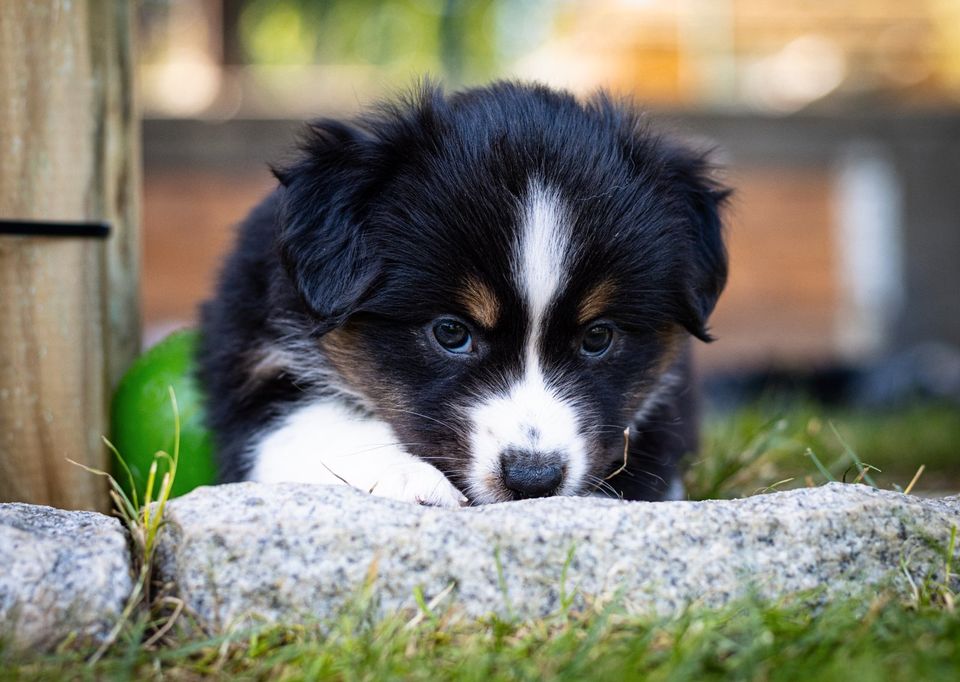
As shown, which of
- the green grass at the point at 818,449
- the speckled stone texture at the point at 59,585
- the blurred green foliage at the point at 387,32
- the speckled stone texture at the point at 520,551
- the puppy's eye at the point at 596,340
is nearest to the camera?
the speckled stone texture at the point at 59,585

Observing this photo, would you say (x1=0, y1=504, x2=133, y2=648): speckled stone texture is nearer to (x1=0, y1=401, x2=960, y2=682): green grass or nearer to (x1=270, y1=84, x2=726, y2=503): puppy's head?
(x1=0, y1=401, x2=960, y2=682): green grass

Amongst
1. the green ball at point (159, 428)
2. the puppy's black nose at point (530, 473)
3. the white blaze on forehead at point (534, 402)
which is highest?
the white blaze on forehead at point (534, 402)

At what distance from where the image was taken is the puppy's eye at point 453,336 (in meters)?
2.68

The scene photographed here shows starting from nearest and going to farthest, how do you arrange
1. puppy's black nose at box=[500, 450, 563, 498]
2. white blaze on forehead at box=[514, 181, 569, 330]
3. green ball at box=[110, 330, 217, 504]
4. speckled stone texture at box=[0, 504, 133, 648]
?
speckled stone texture at box=[0, 504, 133, 648], puppy's black nose at box=[500, 450, 563, 498], white blaze on forehead at box=[514, 181, 569, 330], green ball at box=[110, 330, 217, 504]

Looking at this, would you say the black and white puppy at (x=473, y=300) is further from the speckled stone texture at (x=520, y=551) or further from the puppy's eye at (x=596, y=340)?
the speckled stone texture at (x=520, y=551)

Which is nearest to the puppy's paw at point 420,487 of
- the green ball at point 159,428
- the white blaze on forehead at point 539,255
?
the white blaze on forehead at point 539,255

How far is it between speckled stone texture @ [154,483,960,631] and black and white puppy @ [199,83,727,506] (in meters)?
0.37

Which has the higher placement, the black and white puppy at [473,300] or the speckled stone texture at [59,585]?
the black and white puppy at [473,300]

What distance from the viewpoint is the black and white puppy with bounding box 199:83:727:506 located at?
260 cm

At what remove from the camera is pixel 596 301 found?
2.70 m

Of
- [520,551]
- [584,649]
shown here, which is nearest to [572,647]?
[584,649]

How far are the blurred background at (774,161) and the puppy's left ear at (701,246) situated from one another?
0.60m

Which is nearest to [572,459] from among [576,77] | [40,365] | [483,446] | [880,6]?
[483,446]

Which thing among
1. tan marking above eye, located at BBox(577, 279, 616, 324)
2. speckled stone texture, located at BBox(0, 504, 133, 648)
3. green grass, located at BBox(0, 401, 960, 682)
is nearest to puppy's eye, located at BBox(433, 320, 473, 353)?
tan marking above eye, located at BBox(577, 279, 616, 324)
